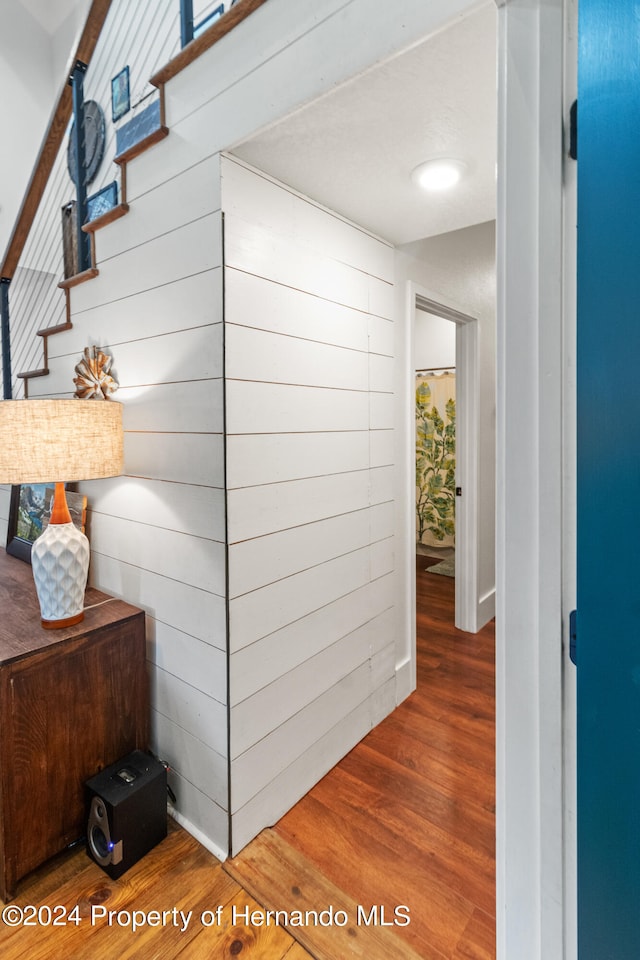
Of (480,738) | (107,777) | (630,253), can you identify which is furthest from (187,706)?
(630,253)

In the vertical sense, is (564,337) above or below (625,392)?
above

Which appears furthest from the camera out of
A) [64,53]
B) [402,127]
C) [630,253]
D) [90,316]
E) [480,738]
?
[64,53]

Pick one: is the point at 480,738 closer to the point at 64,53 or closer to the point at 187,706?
the point at 187,706

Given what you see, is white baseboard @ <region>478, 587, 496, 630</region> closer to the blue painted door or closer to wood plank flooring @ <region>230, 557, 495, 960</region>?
wood plank flooring @ <region>230, 557, 495, 960</region>

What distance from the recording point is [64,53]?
2920 mm

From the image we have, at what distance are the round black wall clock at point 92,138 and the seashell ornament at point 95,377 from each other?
2.58ft

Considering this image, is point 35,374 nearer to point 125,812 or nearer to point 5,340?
point 5,340

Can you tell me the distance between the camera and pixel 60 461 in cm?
144

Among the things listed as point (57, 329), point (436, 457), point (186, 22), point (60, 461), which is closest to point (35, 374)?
point (57, 329)

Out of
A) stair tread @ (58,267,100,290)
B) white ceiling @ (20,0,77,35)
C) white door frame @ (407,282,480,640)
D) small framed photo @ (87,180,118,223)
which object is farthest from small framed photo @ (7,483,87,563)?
white ceiling @ (20,0,77,35)

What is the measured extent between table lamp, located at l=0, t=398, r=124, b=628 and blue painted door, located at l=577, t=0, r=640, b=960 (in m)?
1.38

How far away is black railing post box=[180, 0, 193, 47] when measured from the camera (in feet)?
4.80

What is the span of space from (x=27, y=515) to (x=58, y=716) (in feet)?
4.05

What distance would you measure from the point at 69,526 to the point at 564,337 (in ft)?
4.93
